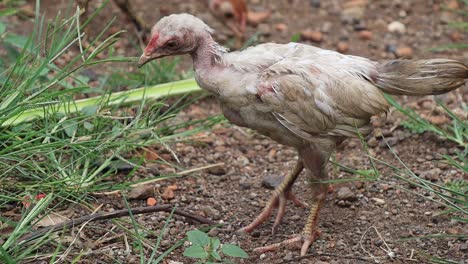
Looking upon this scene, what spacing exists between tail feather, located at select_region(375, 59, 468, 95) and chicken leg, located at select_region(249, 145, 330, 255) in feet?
1.46

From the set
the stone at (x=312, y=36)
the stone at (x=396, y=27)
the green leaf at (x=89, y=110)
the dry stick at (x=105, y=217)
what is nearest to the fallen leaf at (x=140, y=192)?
the dry stick at (x=105, y=217)

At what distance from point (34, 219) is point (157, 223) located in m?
0.59

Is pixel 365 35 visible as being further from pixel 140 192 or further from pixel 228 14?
pixel 140 192

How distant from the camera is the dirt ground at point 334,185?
3654 mm

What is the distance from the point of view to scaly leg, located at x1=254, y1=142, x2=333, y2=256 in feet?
11.9

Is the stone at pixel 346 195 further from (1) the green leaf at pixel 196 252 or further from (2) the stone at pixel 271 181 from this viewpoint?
(1) the green leaf at pixel 196 252

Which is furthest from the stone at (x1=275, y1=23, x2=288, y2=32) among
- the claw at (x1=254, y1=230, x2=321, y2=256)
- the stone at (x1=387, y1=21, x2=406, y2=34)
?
the claw at (x1=254, y1=230, x2=321, y2=256)

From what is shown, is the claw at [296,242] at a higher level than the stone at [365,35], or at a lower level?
lower

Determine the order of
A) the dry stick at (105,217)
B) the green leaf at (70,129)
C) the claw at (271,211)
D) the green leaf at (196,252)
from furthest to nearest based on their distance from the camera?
the green leaf at (70,129) < the claw at (271,211) < the dry stick at (105,217) < the green leaf at (196,252)

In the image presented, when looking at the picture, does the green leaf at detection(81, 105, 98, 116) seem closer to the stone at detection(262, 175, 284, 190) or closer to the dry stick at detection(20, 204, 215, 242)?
the dry stick at detection(20, 204, 215, 242)

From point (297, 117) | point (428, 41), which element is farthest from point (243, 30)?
point (297, 117)

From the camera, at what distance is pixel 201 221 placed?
3785 millimetres

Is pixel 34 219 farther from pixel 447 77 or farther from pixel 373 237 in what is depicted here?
pixel 447 77

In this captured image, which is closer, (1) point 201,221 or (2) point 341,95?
(2) point 341,95
